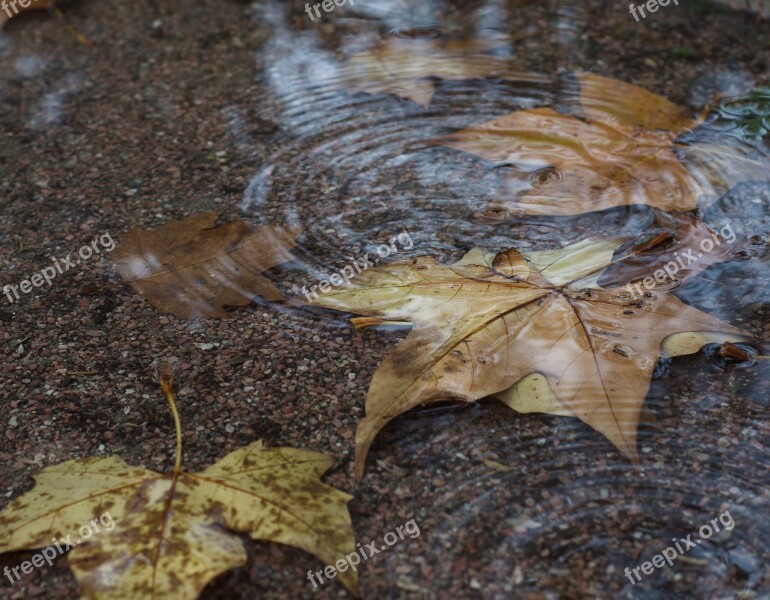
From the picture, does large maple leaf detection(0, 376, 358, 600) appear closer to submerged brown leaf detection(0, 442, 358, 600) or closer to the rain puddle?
submerged brown leaf detection(0, 442, 358, 600)

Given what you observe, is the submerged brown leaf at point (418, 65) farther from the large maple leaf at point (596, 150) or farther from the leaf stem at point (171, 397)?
the leaf stem at point (171, 397)

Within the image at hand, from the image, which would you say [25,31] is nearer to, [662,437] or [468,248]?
[468,248]

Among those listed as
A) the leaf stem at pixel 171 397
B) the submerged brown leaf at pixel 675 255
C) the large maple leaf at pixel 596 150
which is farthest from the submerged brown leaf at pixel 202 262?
the submerged brown leaf at pixel 675 255

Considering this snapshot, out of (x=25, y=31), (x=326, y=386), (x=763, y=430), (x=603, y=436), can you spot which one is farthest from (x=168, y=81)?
(x=763, y=430)

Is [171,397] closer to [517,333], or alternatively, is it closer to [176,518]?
[176,518]

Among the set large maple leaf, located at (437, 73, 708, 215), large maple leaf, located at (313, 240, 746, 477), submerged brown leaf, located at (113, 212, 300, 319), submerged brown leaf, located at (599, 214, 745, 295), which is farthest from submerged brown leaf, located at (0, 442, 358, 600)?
large maple leaf, located at (437, 73, 708, 215)

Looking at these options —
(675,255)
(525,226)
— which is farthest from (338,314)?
(675,255)
